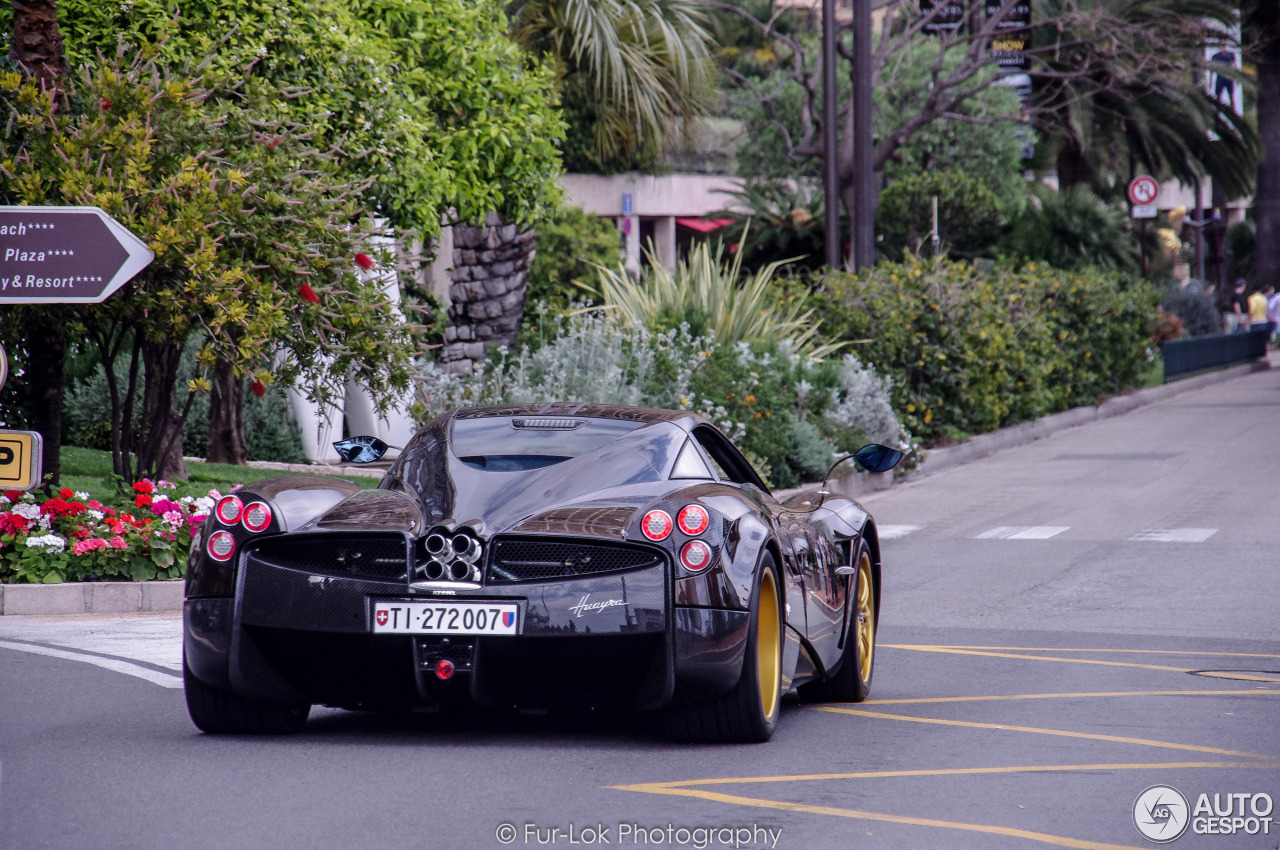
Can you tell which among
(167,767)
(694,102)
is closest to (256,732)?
(167,767)

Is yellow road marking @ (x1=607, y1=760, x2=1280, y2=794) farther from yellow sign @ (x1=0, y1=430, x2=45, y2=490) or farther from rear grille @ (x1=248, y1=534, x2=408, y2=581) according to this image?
yellow sign @ (x1=0, y1=430, x2=45, y2=490)

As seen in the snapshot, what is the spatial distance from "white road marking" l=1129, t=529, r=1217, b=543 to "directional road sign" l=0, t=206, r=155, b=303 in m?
8.27

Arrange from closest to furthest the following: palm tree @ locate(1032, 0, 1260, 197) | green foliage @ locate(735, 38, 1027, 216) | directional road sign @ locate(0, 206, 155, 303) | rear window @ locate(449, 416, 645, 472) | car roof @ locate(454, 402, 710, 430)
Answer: rear window @ locate(449, 416, 645, 472), car roof @ locate(454, 402, 710, 430), directional road sign @ locate(0, 206, 155, 303), palm tree @ locate(1032, 0, 1260, 197), green foliage @ locate(735, 38, 1027, 216)

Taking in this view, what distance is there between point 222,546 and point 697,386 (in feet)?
37.0

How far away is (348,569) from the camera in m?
6.03

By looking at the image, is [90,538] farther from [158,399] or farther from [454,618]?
[454,618]

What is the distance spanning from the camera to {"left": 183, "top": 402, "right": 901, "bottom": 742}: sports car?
5902 mm

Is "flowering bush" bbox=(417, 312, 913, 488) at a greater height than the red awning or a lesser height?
lesser

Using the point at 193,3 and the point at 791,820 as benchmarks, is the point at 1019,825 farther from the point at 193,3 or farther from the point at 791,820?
the point at 193,3

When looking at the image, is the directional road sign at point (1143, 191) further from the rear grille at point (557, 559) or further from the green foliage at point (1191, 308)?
the rear grille at point (557, 559)

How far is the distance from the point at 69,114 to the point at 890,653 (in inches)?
251

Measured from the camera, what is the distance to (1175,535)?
571 inches

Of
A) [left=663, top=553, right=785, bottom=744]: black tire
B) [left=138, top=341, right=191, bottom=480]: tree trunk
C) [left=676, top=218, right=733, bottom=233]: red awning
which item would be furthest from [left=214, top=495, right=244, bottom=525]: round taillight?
[left=676, top=218, right=733, bottom=233]: red awning

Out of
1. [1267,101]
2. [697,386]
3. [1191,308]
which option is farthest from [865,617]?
[1267,101]
